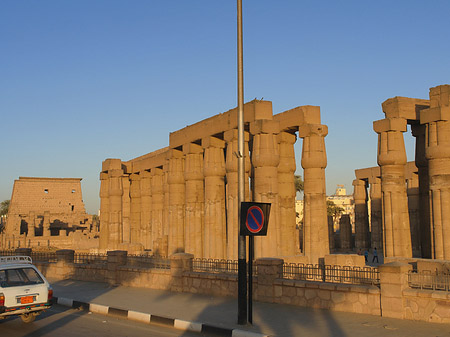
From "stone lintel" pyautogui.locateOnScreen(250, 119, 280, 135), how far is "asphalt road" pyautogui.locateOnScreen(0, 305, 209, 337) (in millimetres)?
13236

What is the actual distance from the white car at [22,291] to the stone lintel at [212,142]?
17.7 m

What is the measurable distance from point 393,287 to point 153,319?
5.70 meters

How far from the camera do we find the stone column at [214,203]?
2898 centimetres

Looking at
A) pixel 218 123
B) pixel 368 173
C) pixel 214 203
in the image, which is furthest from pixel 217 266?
pixel 368 173

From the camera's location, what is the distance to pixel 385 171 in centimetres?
2470

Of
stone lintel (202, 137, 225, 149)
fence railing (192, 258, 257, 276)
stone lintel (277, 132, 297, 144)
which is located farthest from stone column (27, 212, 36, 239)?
fence railing (192, 258, 257, 276)

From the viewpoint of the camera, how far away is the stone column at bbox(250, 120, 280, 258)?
24.2 metres

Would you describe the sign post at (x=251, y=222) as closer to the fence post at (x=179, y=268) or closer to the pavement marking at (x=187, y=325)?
the pavement marking at (x=187, y=325)

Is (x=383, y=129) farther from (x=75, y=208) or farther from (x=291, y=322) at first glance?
(x=75, y=208)

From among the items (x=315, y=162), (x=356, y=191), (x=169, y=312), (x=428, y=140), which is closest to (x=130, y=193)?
(x=356, y=191)

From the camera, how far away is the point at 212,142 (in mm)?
29078

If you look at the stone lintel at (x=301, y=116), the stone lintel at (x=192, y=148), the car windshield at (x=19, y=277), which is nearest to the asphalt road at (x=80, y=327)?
the car windshield at (x=19, y=277)

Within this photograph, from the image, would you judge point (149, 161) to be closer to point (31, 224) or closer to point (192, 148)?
point (192, 148)

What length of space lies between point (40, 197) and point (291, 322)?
73198 mm
